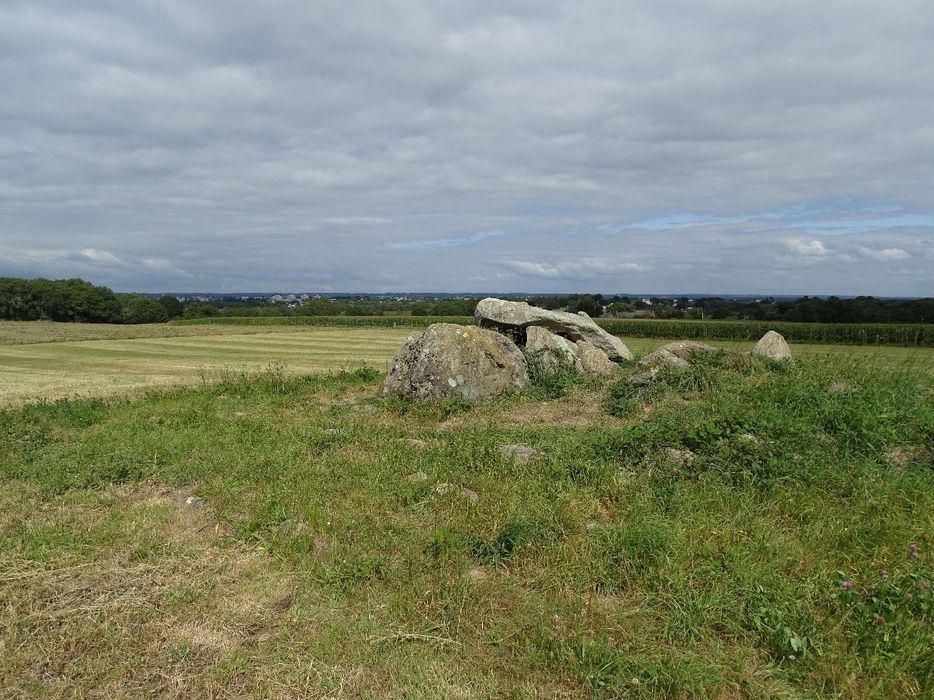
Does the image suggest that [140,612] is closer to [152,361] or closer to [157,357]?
[152,361]

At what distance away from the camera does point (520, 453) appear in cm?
849

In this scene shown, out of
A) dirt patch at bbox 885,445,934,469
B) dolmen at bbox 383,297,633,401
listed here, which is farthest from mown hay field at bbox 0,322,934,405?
dirt patch at bbox 885,445,934,469

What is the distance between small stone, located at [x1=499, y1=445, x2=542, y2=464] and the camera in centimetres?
823

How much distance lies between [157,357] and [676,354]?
2911 centimetres

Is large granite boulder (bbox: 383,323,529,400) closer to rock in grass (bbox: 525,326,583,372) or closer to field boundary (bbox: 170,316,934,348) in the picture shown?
rock in grass (bbox: 525,326,583,372)

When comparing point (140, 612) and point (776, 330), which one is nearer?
point (140, 612)

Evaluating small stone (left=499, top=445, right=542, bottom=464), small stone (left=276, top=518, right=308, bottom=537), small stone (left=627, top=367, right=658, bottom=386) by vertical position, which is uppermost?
small stone (left=627, top=367, right=658, bottom=386)

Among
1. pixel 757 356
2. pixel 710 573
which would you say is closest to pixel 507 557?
pixel 710 573

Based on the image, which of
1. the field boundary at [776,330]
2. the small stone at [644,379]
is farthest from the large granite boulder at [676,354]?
the field boundary at [776,330]


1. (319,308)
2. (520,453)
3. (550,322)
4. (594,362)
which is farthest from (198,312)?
(520,453)

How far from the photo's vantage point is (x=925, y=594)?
14.9 feet

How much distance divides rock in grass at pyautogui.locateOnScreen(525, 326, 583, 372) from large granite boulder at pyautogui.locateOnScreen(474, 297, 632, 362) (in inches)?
28.7

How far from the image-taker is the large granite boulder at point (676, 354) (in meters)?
14.1

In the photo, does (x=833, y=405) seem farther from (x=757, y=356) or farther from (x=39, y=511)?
(x=39, y=511)
